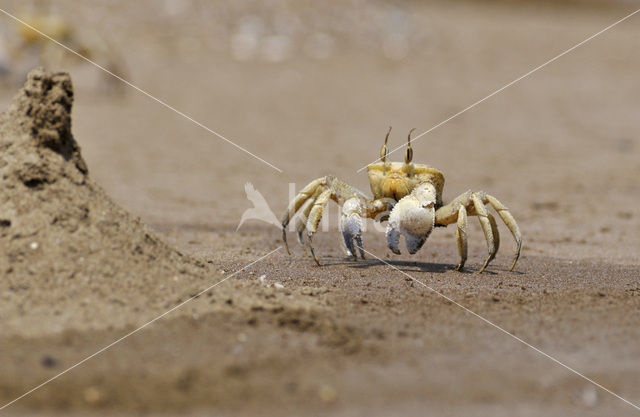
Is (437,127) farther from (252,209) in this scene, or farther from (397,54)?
(252,209)

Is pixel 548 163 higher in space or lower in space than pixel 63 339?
higher

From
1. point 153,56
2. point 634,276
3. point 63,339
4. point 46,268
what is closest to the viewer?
point 63,339

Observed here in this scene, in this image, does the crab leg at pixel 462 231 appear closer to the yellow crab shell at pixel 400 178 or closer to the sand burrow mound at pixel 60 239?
the yellow crab shell at pixel 400 178

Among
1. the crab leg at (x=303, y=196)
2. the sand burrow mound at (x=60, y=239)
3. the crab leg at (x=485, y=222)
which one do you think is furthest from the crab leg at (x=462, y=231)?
the sand burrow mound at (x=60, y=239)

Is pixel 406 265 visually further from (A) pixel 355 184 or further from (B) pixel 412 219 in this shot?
(A) pixel 355 184

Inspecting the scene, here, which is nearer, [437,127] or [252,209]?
[252,209]

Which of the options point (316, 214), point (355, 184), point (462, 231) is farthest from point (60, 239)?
point (355, 184)

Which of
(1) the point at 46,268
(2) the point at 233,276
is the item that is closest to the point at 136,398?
(1) the point at 46,268
